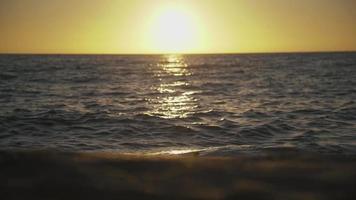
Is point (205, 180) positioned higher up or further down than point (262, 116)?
higher up

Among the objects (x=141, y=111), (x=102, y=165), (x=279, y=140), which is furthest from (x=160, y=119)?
(x=102, y=165)

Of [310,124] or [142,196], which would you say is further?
[310,124]

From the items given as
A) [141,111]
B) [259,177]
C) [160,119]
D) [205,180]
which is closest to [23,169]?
[205,180]

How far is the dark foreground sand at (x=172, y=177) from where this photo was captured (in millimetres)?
4184

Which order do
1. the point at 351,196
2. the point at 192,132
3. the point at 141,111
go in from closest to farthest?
the point at 351,196, the point at 192,132, the point at 141,111

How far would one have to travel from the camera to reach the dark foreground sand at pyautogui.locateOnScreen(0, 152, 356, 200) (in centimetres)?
418

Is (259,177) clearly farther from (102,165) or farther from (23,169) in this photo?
(23,169)

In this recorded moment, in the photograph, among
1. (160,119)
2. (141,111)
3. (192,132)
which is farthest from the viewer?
(141,111)

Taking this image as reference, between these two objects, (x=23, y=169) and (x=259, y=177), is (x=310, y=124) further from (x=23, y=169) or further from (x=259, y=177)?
(x=23, y=169)

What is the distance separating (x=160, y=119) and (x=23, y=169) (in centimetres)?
1075

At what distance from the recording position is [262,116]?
16.5 m

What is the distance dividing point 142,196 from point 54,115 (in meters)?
13.1

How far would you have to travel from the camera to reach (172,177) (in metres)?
4.73

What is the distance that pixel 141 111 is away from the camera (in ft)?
60.2
